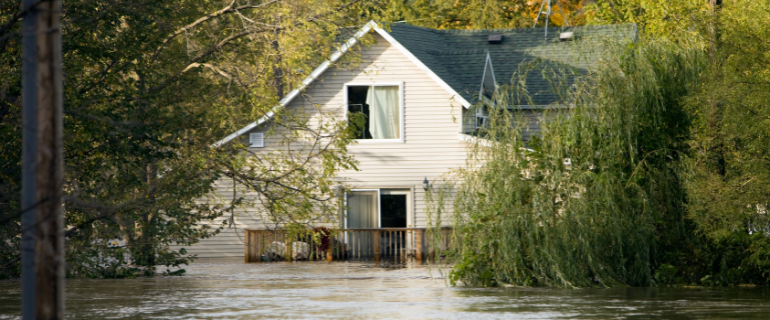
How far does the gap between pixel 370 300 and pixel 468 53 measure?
56.2 feet

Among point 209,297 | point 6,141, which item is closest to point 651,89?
point 209,297

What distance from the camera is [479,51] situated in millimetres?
32750

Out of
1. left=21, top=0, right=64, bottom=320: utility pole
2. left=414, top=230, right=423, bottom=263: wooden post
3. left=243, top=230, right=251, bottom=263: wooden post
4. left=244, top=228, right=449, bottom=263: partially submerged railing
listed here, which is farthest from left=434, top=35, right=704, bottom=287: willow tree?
left=21, top=0, right=64, bottom=320: utility pole

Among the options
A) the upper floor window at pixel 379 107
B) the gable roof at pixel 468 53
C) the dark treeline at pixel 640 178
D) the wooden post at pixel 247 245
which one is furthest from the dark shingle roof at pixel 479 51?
the dark treeline at pixel 640 178

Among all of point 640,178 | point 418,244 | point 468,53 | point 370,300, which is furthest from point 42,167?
point 468,53

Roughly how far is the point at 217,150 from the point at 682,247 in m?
11.1

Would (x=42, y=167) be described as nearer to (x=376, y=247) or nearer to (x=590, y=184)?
(x=590, y=184)

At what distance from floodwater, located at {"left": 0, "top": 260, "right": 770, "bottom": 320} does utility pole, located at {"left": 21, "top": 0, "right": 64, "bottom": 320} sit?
6.54 metres

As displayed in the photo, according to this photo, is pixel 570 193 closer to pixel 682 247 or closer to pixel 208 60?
pixel 682 247

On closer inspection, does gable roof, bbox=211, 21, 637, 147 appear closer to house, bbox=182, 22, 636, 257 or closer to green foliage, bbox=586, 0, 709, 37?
house, bbox=182, 22, 636, 257

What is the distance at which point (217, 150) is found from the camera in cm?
2352

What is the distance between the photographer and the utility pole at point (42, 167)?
799cm

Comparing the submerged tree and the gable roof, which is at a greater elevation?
the gable roof

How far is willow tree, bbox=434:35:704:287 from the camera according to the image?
18.1 m
